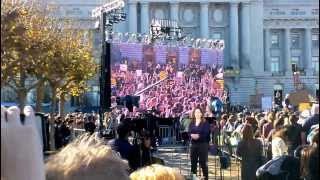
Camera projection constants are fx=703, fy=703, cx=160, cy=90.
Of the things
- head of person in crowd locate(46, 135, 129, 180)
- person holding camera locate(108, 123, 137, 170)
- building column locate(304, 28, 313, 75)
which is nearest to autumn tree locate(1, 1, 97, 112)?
person holding camera locate(108, 123, 137, 170)

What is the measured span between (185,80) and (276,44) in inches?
2387

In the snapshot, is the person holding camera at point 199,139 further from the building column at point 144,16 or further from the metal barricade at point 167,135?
the building column at point 144,16

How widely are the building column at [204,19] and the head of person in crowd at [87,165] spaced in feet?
278

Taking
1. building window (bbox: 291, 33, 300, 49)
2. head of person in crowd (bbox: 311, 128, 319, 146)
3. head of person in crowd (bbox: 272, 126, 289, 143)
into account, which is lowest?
head of person in crowd (bbox: 272, 126, 289, 143)

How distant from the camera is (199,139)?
12656 millimetres

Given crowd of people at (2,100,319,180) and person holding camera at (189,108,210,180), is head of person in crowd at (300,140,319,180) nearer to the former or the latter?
crowd of people at (2,100,319,180)

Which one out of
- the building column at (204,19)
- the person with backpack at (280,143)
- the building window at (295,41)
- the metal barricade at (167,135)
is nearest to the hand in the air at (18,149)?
the person with backpack at (280,143)

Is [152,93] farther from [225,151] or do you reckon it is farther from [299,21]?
[299,21]

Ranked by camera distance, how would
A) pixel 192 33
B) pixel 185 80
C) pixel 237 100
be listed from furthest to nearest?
1. pixel 192 33
2. pixel 237 100
3. pixel 185 80

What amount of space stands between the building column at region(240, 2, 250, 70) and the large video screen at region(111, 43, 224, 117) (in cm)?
5089

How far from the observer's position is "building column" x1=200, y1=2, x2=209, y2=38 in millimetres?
87000

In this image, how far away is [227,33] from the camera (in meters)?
88.7

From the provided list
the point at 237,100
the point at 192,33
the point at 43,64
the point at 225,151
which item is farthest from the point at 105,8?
the point at 192,33

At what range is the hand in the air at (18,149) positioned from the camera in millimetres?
1968
